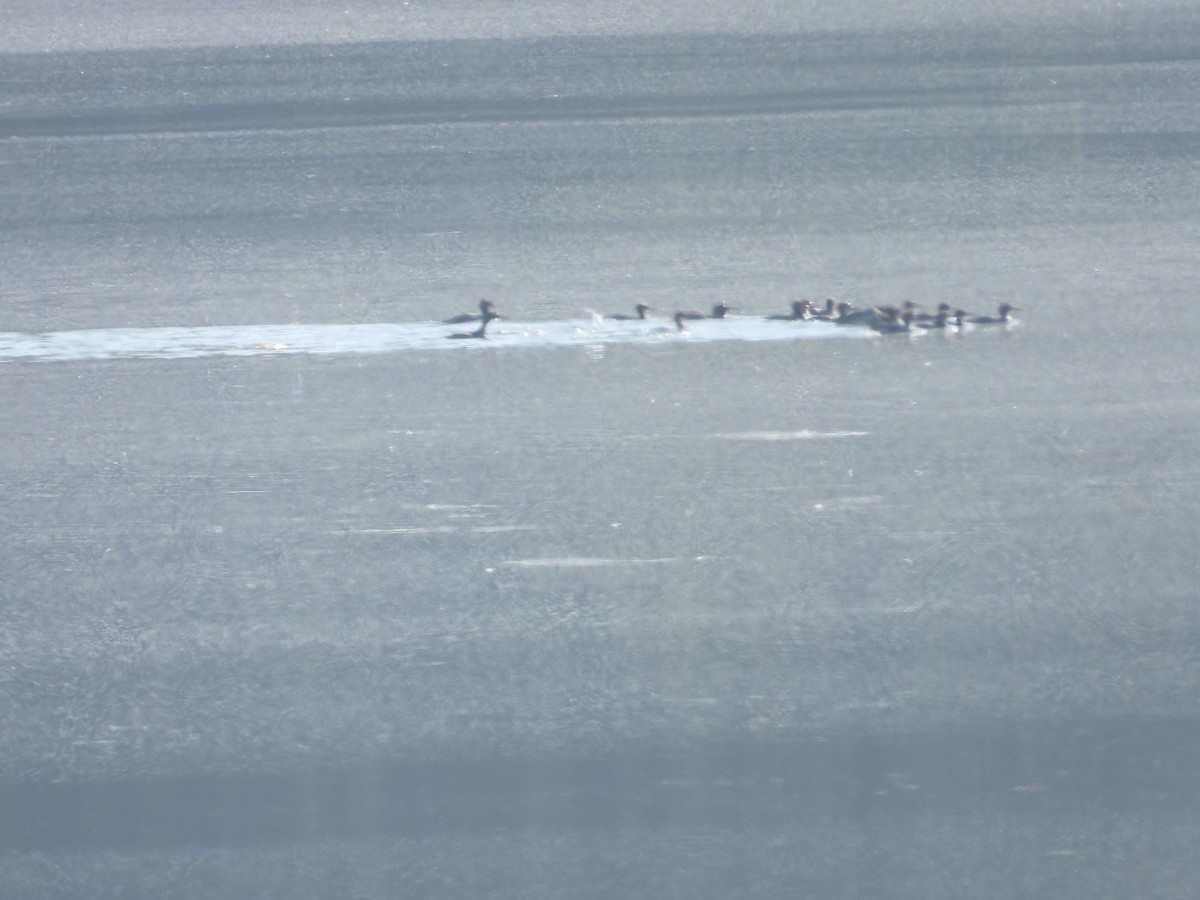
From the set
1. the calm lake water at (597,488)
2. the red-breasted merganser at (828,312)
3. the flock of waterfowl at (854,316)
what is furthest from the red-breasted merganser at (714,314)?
the red-breasted merganser at (828,312)

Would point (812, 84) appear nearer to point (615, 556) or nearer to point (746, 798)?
point (615, 556)

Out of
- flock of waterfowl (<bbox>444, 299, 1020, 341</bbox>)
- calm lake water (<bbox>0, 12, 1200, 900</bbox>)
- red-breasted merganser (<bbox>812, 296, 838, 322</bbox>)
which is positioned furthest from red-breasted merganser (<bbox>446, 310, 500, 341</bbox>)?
red-breasted merganser (<bbox>812, 296, 838, 322</bbox>)

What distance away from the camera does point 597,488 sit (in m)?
4.41

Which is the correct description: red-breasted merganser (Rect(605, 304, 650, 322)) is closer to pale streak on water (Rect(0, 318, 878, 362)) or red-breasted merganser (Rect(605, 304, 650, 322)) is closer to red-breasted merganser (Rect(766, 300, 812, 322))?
pale streak on water (Rect(0, 318, 878, 362))

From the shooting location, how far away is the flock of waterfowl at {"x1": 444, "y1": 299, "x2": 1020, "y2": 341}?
19.1 feet

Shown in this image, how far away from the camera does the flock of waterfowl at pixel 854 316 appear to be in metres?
5.81

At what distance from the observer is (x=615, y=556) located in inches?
158

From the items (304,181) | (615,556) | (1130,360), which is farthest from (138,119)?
(1130,360)

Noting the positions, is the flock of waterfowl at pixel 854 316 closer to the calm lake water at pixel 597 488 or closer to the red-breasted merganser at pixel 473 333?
the red-breasted merganser at pixel 473 333

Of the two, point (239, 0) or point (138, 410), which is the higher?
point (239, 0)

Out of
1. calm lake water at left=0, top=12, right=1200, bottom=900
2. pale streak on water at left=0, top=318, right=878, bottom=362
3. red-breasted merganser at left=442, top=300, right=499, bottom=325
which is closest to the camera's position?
calm lake water at left=0, top=12, right=1200, bottom=900

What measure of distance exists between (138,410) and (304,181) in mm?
2775

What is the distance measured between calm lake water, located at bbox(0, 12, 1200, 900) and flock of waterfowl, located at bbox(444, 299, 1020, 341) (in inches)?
5.0

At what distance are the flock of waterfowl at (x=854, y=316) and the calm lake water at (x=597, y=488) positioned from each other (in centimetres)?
13
